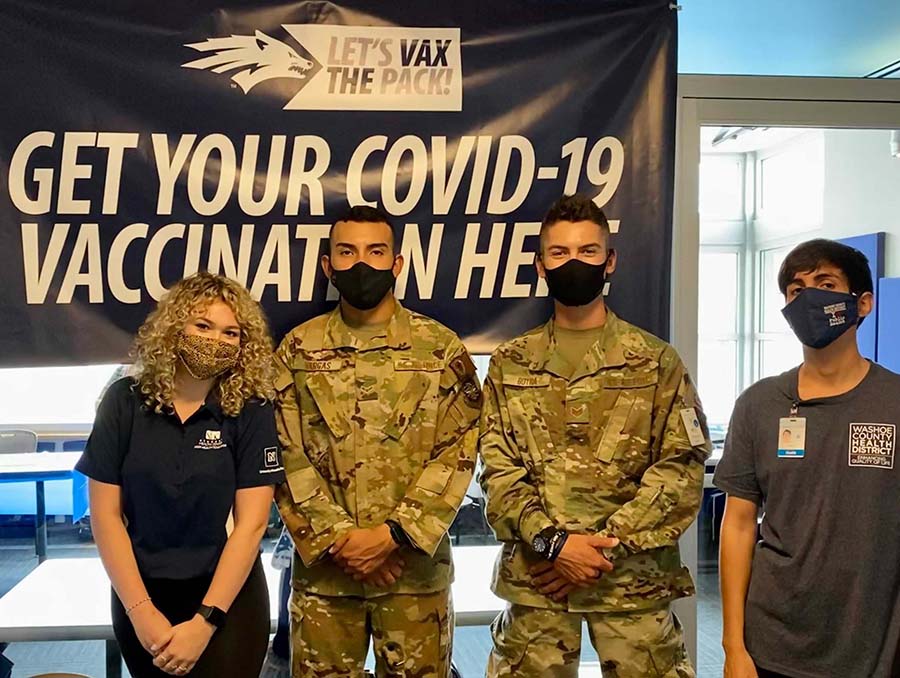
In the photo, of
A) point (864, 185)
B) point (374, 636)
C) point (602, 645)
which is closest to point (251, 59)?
point (374, 636)

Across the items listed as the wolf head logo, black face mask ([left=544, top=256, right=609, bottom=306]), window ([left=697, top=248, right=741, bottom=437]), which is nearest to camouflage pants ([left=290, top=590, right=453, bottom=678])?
black face mask ([left=544, top=256, right=609, bottom=306])

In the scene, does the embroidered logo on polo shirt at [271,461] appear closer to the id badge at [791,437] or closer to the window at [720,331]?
the id badge at [791,437]

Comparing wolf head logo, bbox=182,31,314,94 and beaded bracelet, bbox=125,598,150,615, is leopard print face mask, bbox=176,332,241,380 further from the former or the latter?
wolf head logo, bbox=182,31,314,94

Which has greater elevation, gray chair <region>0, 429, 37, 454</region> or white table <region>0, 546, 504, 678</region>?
gray chair <region>0, 429, 37, 454</region>

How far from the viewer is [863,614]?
5.63ft

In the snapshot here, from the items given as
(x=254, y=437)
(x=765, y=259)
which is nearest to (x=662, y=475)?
(x=254, y=437)

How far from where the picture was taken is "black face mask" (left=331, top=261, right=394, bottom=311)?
2201 millimetres

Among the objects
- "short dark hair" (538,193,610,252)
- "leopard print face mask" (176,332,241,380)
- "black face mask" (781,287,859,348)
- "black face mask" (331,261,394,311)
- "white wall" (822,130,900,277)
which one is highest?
"white wall" (822,130,900,277)

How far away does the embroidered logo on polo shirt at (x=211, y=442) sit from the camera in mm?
1974

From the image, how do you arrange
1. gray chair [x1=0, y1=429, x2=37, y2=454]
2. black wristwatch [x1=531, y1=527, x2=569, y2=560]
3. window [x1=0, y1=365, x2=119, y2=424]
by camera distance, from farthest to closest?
gray chair [x1=0, y1=429, x2=37, y2=454], window [x1=0, y1=365, x2=119, y2=424], black wristwatch [x1=531, y1=527, x2=569, y2=560]

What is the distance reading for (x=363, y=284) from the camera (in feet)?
7.22

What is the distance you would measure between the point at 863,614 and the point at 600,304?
3.25ft

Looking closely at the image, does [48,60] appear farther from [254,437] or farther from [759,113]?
[759,113]

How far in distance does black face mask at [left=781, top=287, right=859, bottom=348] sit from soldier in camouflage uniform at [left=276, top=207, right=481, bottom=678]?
89 cm
